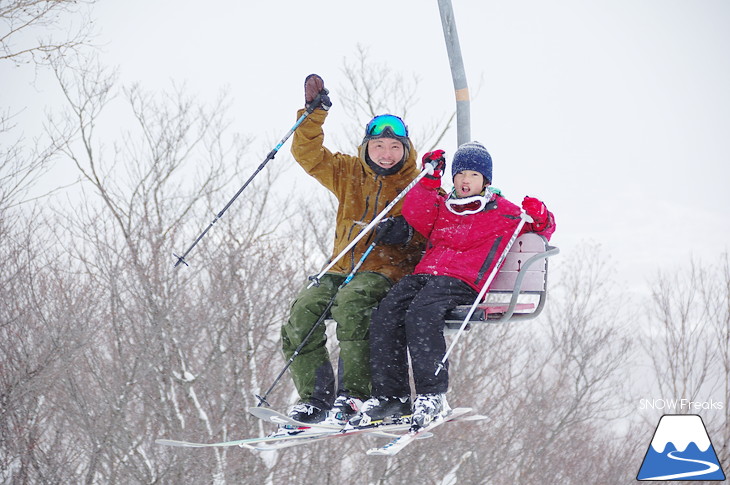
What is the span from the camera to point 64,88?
1806 centimetres

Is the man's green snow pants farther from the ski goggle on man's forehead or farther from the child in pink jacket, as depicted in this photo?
the ski goggle on man's forehead

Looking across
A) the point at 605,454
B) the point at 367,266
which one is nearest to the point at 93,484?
the point at 367,266

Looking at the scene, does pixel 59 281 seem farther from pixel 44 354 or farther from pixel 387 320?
pixel 387 320

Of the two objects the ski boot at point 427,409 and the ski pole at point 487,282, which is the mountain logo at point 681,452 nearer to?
the ski pole at point 487,282

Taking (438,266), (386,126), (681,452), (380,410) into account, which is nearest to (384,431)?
(380,410)

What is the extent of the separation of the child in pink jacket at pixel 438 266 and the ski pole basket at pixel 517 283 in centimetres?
7

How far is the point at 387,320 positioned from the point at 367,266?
386mm

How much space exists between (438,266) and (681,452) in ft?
46.1

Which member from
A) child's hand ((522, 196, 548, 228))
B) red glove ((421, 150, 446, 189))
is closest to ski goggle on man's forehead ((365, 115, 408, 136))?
red glove ((421, 150, 446, 189))

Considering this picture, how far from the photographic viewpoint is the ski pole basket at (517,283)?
3.71 m

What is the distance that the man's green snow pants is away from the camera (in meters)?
3.80

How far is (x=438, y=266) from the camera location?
3727mm

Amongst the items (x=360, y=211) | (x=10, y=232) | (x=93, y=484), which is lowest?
(x=93, y=484)

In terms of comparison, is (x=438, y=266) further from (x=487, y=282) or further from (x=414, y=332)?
(x=414, y=332)
